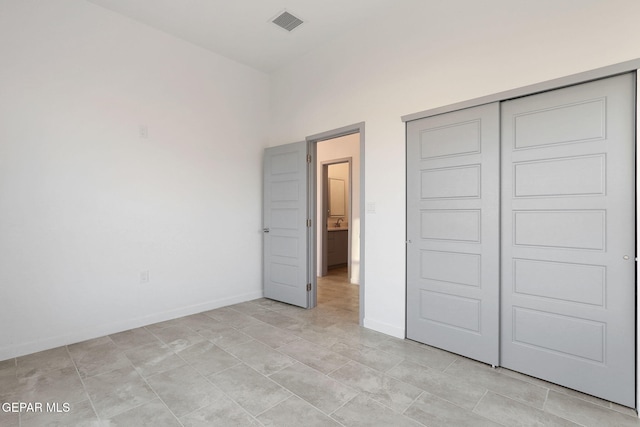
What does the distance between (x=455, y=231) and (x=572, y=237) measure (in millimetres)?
807

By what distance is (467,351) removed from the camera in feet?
8.70

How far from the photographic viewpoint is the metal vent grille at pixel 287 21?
3.25 metres

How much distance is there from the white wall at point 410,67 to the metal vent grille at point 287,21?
1.79 ft

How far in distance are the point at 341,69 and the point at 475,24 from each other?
59.0 inches

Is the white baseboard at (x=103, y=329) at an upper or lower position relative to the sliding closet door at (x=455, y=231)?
lower

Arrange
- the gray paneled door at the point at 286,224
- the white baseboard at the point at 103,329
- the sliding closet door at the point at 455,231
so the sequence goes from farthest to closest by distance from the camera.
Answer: the gray paneled door at the point at 286,224, the white baseboard at the point at 103,329, the sliding closet door at the point at 455,231

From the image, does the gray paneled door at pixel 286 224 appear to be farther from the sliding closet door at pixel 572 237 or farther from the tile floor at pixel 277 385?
the sliding closet door at pixel 572 237

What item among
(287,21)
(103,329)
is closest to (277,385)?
(103,329)

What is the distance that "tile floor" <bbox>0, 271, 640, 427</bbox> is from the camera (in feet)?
6.15

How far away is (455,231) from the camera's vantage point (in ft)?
8.96

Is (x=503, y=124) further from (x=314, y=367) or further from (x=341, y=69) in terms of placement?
(x=314, y=367)

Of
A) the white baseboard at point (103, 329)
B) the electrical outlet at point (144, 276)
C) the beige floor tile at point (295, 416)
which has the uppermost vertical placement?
the electrical outlet at point (144, 276)

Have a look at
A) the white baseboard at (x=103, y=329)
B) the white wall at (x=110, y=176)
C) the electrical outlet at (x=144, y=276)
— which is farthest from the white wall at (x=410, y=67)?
the electrical outlet at (x=144, y=276)

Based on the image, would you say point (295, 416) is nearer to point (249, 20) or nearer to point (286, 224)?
point (286, 224)
